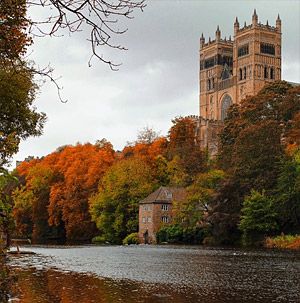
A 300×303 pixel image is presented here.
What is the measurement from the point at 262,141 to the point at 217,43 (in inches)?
3691

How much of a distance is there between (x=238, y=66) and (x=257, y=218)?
91520 millimetres

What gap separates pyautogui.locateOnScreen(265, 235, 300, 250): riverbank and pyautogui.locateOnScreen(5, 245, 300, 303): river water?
16.5m

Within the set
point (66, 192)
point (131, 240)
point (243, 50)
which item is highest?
point (243, 50)

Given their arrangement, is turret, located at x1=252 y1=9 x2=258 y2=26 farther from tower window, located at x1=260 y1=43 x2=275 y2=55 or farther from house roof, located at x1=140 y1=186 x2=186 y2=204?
house roof, located at x1=140 y1=186 x2=186 y2=204

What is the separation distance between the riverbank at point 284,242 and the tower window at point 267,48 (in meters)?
92.7

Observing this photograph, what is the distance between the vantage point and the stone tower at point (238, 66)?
140875 mm

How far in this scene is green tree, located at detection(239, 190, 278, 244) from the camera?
2277 inches

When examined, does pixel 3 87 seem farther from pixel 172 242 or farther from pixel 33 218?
pixel 33 218

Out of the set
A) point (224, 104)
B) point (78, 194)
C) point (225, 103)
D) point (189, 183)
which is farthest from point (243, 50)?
point (78, 194)

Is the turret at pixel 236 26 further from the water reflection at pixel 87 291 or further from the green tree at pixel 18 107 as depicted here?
the water reflection at pixel 87 291

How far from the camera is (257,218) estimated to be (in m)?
58.1

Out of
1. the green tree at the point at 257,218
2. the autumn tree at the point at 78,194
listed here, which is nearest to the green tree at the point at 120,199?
the autumn tree at the point at 78,194

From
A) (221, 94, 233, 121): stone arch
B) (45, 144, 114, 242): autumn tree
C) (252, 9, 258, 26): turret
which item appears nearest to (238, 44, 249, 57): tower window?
(252, 9, 258, 26): turret

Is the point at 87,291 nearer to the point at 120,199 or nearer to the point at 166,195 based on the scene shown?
the point at 166,195
